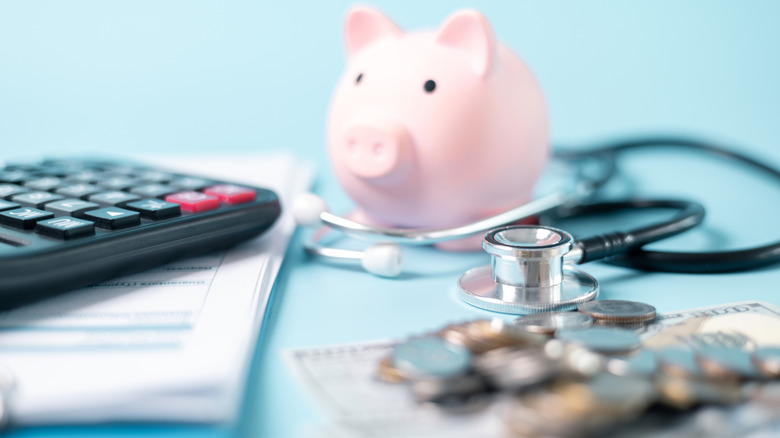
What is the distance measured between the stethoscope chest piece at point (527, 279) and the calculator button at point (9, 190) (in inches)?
17.2

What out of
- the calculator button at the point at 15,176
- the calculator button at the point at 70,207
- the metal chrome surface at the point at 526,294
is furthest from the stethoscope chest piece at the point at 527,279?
the calculator button at the point at 15,176

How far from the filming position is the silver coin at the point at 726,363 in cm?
47

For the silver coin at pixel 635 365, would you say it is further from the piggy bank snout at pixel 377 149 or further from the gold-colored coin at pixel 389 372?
the piggy bank snout at pixel 377 149

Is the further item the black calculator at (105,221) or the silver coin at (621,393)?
the black calculator at (105,221)

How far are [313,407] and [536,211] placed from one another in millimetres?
374

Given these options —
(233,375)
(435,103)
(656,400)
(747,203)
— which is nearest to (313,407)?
(233,375)

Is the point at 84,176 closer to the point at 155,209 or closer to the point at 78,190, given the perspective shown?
the point at 78,190

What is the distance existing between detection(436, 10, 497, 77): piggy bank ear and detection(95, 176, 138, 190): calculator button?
0.35 metres

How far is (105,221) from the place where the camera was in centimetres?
65

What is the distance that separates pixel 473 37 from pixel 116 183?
1.30 ft

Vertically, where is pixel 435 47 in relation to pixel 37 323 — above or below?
above

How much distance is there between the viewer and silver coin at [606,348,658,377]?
47cm

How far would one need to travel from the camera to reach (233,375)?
0.48m

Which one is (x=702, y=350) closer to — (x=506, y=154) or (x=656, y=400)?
(x=656, y=400)
